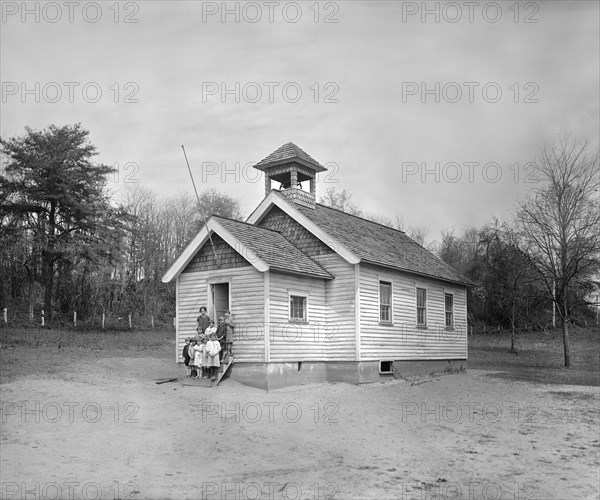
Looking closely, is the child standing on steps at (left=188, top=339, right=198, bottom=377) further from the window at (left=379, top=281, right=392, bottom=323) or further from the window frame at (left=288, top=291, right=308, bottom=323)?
the window at (left=379, top=281, right=392, bottom=323)

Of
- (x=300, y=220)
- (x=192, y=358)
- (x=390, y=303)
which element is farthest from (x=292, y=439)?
(x=300, y=220)

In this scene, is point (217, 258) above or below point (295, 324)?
above

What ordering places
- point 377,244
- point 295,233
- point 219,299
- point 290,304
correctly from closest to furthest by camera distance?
point 290,304 → point 219,299 → point 295,233 → point 377,244

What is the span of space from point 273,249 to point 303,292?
5.51ft

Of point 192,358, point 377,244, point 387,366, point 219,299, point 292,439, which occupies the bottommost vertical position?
point 292,439

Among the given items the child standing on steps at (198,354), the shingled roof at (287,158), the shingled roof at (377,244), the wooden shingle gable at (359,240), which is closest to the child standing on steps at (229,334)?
the child standing on steps at (198,354)

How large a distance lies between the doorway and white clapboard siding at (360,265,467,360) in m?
4.68

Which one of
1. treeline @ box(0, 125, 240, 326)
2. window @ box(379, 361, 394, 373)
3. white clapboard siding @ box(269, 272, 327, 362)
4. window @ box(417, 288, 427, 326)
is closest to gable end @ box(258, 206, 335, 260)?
white clapboard siding @ box(269, 272, 327, 362)

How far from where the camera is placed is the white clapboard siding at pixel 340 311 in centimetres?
2055

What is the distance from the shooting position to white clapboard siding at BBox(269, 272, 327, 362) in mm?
18891

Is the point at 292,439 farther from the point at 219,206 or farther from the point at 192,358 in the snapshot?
the point at 219,206

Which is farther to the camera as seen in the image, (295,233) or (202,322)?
(295,233)

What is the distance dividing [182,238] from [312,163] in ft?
112

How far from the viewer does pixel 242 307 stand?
63.1 feet
